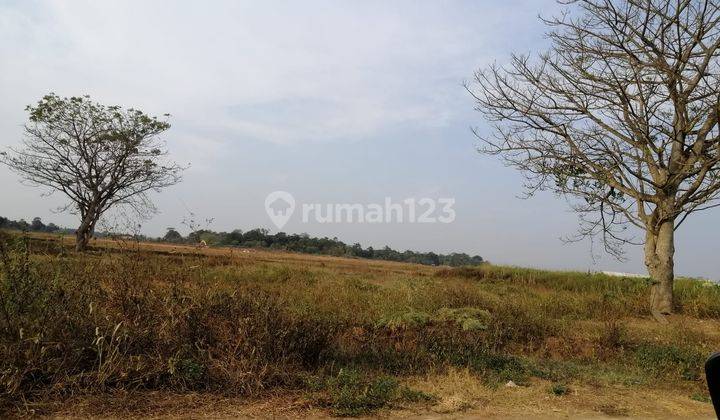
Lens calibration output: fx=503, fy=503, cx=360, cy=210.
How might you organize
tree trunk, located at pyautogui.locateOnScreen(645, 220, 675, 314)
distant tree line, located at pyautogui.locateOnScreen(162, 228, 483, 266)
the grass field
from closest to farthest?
the grass field < tree trunk, located at pyautogui.locateOnScreen(645, 220, 675, 314) < distant tree line, located at pyautogui.locateOnScreen(162, 228, 483, 266)

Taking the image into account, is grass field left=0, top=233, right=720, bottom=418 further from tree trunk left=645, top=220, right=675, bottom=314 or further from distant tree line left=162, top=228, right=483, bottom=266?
distant tree line left=162, top=228, right=483, bottom=266

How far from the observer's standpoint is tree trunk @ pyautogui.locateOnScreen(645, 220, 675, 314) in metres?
12.2

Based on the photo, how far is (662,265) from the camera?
12.3 m

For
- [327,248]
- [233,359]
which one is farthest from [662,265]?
[327,248]

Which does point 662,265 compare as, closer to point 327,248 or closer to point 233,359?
point 233,359

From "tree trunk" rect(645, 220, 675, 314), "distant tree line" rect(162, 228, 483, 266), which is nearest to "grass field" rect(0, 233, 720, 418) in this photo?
"tree trunk" rect(645, 220, 675, 314)

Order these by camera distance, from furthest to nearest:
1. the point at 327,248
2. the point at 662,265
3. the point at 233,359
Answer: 1. the point at 327,248
2. the point at 662,265
3. the point at 233,359

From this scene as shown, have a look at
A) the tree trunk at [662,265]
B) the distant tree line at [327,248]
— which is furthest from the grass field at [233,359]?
the distant tree line at [327,248]

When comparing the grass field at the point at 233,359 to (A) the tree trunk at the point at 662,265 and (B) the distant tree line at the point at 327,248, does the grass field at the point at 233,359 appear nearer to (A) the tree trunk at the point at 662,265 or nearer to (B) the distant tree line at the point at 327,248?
(A) the tree trunk at the point at 662,265

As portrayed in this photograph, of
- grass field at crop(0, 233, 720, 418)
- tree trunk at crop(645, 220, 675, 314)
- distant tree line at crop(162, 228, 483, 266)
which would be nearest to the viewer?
grass field at crop(0, 233, 720, 418)

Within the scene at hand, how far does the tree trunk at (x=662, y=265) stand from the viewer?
40.1ft

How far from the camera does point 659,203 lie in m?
12.1

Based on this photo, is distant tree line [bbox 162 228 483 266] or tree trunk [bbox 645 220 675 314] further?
distant tree line [bbox 162 228 483 266]

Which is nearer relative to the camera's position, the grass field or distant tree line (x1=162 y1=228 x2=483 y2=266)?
the grass field
